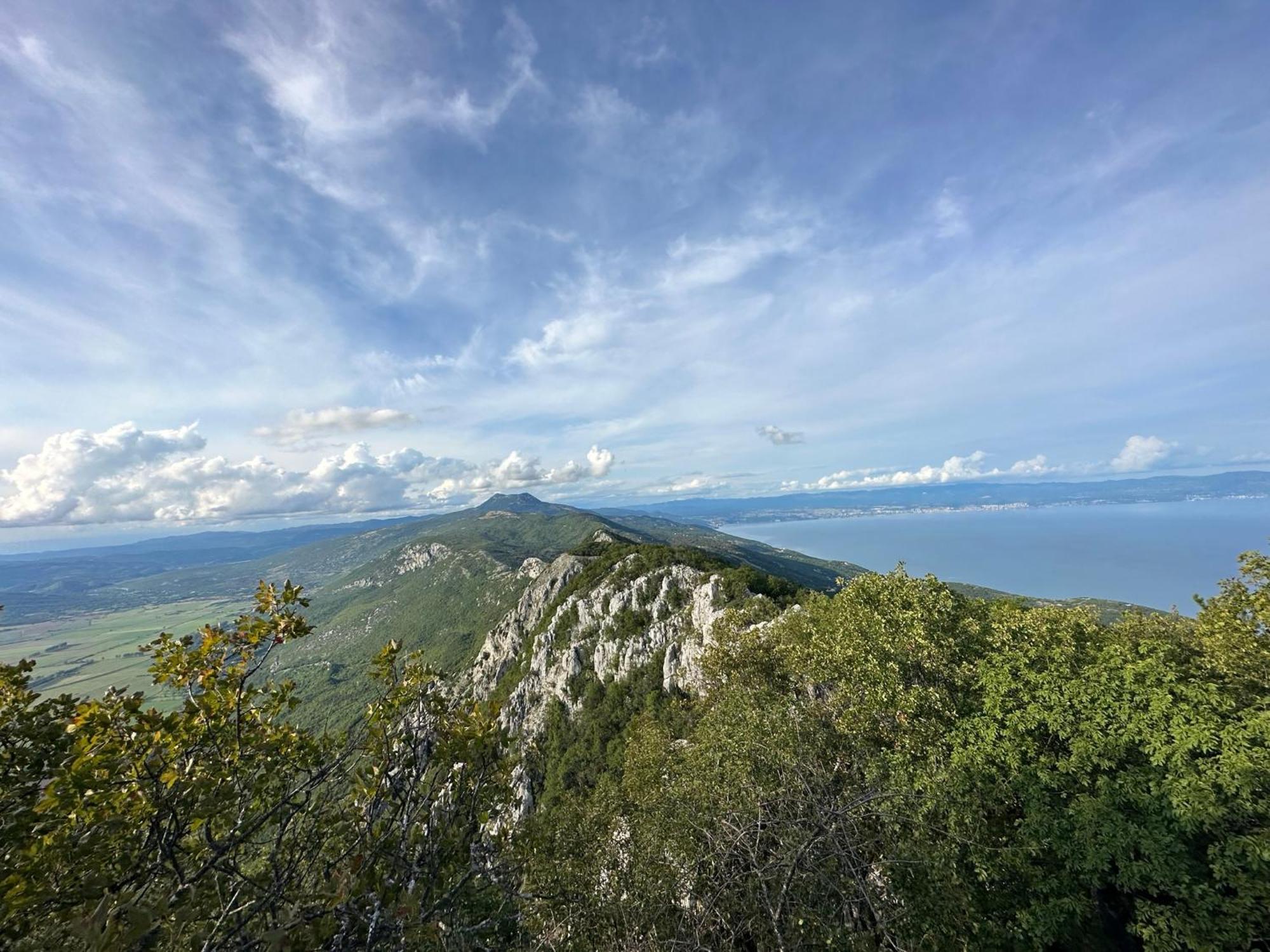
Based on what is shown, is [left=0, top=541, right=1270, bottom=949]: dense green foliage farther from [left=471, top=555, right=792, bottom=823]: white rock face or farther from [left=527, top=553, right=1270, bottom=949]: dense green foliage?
[left=471, top=555, right=792, bottom=823]: white rock face

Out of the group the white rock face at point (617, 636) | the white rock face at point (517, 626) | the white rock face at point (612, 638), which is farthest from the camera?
the white rock face at point (517, 626)

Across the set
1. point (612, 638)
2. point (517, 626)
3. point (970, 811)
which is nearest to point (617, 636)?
point (612, 638)

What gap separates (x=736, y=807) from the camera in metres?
12.9

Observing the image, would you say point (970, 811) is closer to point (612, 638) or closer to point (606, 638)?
point (612, 638)

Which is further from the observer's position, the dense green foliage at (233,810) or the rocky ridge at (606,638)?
the rocky ridge at (606,638)

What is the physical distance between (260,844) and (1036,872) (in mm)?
19502

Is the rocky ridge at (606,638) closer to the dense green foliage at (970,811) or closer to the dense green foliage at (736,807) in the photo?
the dense green foliage at (736,807)

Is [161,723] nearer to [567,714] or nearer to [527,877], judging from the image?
[527,877]

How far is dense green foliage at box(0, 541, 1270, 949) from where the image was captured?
5805mm

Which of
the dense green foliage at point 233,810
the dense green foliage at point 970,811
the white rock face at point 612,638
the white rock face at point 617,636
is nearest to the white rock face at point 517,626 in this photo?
the white rock face at point 612,638

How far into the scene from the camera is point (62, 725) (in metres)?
7.30

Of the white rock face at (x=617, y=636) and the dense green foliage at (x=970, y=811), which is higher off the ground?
the dense green foliage at (x=970, y=811)

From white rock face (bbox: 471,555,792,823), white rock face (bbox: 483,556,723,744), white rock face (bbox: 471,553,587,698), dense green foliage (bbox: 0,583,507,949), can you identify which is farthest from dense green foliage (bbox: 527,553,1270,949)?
white rock face (bbox: 471,553,587,698)

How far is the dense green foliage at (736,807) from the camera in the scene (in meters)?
5.80
